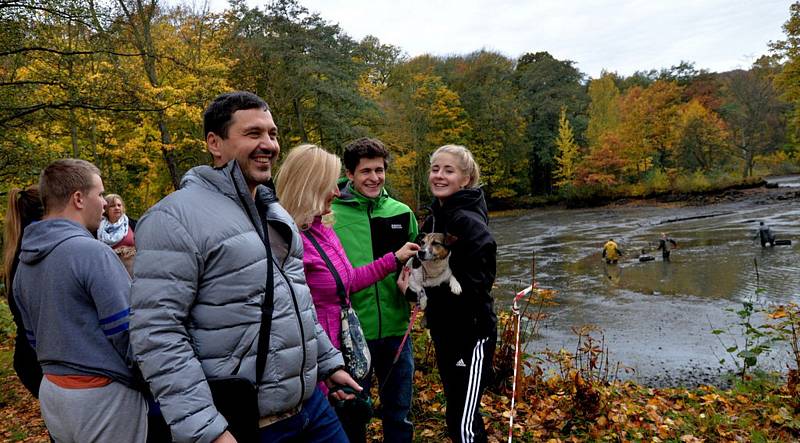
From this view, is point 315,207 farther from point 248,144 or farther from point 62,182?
point 62,182

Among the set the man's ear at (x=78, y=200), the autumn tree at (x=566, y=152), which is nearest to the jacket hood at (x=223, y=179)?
the man's ear at (x=78, y=200)

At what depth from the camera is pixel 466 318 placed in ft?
9.86

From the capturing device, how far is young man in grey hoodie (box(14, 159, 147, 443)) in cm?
204

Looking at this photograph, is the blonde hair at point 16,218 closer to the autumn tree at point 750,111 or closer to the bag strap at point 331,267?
the bag strap at point 331,267

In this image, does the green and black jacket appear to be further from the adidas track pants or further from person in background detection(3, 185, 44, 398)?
person in background detection(3, 185, 44, 398)

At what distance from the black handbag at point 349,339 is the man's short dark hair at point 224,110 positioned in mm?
900

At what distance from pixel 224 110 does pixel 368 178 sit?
1459 mm

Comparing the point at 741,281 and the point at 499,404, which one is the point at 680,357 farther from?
the point at 741,281

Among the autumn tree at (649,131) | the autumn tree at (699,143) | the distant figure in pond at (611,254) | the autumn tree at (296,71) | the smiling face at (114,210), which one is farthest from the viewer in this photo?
the autumn tree at (649,131)

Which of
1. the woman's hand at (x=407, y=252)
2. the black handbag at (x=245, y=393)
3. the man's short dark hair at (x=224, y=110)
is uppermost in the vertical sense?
the man's short dark hair at (x=224, y=110)

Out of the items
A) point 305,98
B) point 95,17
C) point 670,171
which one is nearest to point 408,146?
point 305,98

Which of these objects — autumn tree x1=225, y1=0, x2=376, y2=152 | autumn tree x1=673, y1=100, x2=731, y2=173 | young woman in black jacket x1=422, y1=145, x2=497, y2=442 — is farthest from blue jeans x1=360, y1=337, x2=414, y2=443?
autumn tree x1=673, y1=100, x2=731, y2=173

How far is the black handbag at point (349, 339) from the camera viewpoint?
2670 millimetres

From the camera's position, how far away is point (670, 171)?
43.8m
